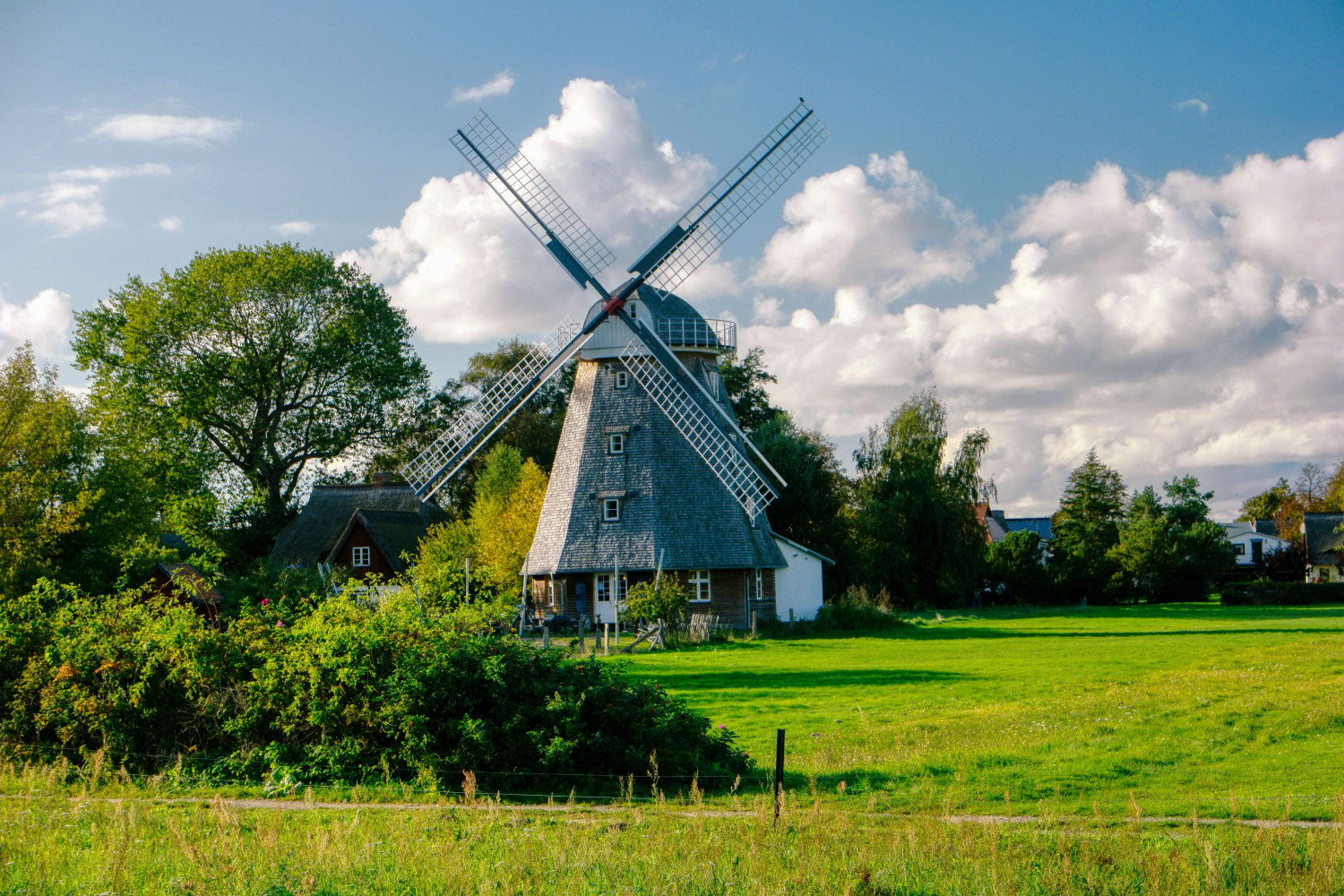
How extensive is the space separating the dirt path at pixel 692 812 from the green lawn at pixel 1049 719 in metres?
0.29

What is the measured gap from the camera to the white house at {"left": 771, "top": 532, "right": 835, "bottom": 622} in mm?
45469

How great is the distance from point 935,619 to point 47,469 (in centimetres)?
3583

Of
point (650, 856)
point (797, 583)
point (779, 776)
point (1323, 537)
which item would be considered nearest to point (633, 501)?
point (797, 583)

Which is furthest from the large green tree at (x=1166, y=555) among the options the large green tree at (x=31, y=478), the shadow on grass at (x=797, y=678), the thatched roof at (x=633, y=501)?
the large green tree at (x=31, y=478)

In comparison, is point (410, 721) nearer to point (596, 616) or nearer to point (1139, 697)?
point (1139, 697)

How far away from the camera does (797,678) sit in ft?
85.8

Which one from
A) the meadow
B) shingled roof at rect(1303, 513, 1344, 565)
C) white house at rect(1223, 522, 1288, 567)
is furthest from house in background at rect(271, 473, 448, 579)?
white house at rect(1223, 522, 1288, 567)

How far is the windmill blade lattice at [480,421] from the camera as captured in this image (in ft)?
132

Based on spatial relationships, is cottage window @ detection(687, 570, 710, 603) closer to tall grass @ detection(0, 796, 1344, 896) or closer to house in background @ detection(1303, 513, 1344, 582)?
tall grass @ detection(0, 796, 1344, 896)

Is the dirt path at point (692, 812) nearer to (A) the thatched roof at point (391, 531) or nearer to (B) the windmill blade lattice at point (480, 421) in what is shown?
(B) the windmill blade lattice at point (480, 421)

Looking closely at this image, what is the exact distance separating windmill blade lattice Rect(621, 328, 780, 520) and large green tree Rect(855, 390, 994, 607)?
20041 mm

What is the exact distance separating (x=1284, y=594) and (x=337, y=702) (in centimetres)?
6664

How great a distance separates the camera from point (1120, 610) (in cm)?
6250

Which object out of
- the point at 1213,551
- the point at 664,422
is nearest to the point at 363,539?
the point at 664,422
